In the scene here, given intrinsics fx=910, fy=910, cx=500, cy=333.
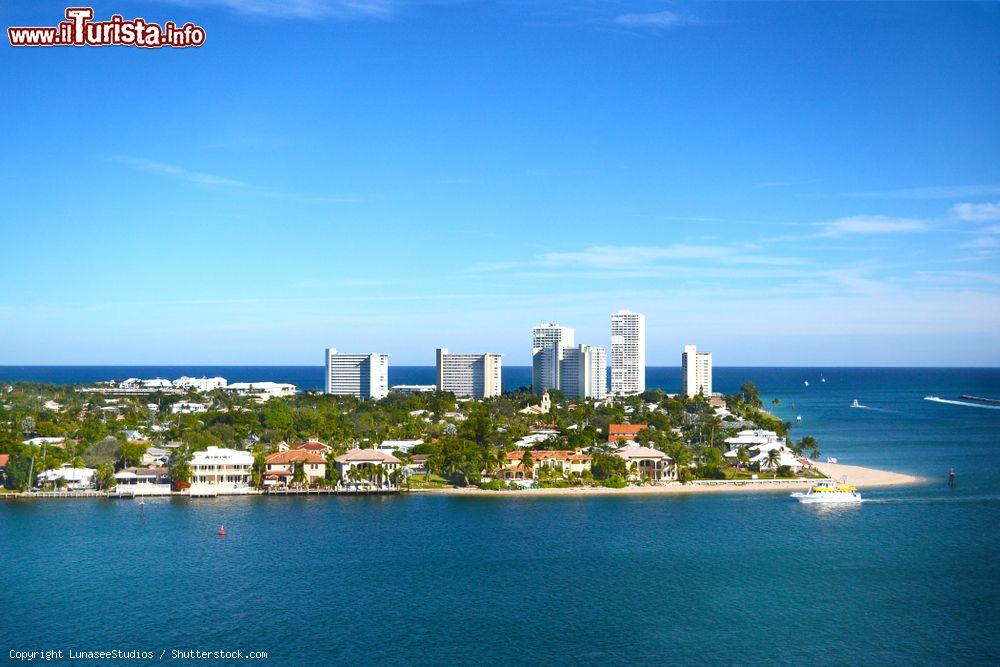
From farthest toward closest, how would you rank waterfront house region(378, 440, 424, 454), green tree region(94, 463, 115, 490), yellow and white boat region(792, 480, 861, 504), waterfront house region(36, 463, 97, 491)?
1. waterfront house region(378, 440, 424, 454)
2. waterfront house region(36, 463, 97, 491)
3. green tree region(94, 463, 115, 490)
4. yellow and white boat region(792, 480, 861, 504)

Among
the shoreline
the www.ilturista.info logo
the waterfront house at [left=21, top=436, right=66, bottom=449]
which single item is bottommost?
the shoreline

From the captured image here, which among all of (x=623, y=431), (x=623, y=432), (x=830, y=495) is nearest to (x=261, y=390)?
(x=623, y=431)

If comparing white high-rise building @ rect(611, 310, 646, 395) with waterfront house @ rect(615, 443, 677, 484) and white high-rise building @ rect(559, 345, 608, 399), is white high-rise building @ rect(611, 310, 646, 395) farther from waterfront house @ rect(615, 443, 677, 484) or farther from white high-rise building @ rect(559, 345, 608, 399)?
waterfront house @ rect(615, 443, 677, 484)

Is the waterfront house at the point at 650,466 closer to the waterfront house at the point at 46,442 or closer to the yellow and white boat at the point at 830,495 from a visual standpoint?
the yellow and white boat at the point at 830,495

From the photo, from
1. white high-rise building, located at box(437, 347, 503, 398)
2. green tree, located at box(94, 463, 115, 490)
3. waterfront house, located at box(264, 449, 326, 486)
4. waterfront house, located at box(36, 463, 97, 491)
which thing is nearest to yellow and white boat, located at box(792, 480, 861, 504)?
waterfront house, located at box(264, 449, 326, 486)

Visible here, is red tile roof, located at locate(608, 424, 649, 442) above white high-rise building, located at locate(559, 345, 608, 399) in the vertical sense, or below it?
below

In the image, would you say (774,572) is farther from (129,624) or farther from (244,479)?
(244,479)

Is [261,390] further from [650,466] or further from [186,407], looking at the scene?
[650,466]
